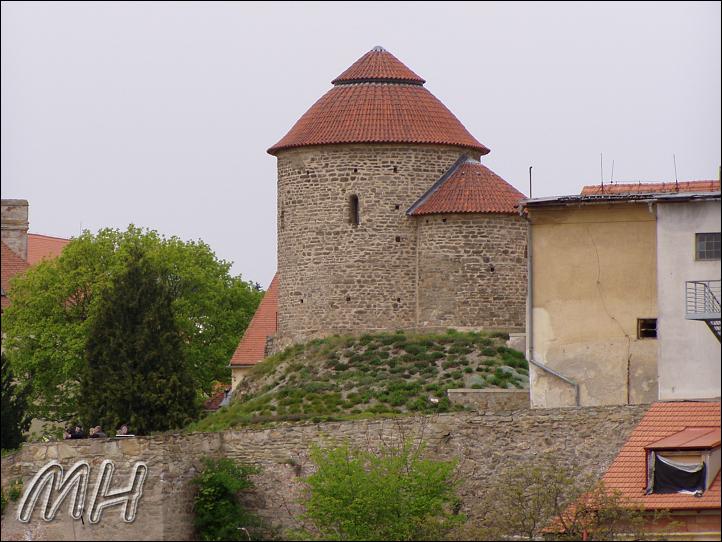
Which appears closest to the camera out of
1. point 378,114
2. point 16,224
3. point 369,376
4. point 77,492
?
point 77,492

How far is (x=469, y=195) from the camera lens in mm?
64562

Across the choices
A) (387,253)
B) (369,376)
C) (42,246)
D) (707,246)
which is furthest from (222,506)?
(42,246)

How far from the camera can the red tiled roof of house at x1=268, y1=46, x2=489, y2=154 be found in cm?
6538

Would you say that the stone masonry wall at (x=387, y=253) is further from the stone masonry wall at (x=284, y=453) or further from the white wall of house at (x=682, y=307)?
the white wall of house at (x=682, y=307)

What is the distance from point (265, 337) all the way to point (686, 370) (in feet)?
88.5

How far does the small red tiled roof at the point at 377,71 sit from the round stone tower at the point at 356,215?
1.32 meters

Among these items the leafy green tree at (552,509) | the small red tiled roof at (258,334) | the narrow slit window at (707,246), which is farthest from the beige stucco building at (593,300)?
the small red tiled roof at (258,334)

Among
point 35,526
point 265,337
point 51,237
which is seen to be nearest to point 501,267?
point 265,337

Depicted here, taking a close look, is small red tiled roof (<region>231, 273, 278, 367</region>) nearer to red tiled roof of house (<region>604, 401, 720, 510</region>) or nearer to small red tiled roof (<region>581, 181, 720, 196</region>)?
small red tiled roof (<region>581, 181, 720, 196</region>)

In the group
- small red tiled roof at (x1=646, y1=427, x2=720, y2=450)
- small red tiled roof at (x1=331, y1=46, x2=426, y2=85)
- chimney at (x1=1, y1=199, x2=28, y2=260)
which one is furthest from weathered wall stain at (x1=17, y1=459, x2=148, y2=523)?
small red tiled roof at (x1=331, y1=46, x2=426, y2=85)

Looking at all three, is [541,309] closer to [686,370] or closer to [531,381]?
[531,381]

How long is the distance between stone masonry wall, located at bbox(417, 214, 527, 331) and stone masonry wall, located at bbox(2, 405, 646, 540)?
552 inches

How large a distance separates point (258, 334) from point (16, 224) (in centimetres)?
944

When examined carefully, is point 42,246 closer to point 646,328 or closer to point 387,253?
point 387,253
